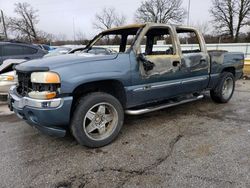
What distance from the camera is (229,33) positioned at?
3931 centimetres

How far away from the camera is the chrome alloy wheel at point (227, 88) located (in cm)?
609

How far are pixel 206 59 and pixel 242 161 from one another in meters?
2.53

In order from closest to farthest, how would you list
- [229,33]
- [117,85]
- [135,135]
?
1. [117,85]
2. [135,135]
3. [229,33]

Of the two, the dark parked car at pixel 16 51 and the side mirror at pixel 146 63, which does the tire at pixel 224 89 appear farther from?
the dark parked car at pixel 16 51

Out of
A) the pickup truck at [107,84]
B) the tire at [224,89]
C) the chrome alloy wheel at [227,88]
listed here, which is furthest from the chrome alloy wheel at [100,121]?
the chrome alloy wheel at [227,88]

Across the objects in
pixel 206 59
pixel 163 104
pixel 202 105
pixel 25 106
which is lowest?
pixel 202 105

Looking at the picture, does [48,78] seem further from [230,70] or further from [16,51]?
[16,51]

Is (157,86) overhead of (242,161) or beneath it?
overhead

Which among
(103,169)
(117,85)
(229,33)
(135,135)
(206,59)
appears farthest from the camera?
Result: (229,33)

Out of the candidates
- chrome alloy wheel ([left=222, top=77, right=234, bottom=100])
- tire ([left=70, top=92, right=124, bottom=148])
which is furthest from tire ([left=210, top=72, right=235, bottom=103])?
tire ([left=70, top=92, right=124, bottom=148])

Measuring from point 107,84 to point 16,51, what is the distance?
6077 millimetres

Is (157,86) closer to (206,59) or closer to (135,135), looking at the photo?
(135,135)

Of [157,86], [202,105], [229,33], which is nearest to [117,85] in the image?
[157,86]

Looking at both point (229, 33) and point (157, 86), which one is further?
point (229, 33)
